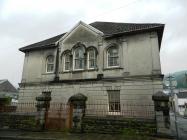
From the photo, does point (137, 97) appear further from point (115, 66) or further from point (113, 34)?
point (113, 34)

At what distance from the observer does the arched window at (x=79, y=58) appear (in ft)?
59.1

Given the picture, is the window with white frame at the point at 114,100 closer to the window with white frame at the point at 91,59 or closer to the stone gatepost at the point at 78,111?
the window with white frame at the point at 91,59

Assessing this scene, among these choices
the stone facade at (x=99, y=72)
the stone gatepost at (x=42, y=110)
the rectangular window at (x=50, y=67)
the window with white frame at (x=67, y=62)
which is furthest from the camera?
the rectangular window at (x=50, y=67)

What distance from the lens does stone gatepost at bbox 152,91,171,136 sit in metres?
9.95

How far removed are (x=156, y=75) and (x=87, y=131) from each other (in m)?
7.09

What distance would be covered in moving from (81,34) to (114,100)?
297 inches

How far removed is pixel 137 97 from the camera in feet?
49.0

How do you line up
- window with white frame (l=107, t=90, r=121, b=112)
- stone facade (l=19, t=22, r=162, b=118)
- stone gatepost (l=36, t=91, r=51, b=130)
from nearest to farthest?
stone gatepost (l=36, t=91, r=51, b=130), stone facade (l=19, t=22, r=162, b=118), window with white frame (l=107, t=90, r=121, b=112)

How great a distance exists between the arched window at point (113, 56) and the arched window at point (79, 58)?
2.66m

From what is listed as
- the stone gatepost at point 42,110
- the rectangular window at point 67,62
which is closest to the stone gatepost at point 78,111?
the stone gatepost at point 42,110

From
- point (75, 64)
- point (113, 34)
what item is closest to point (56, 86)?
point (75, 64)

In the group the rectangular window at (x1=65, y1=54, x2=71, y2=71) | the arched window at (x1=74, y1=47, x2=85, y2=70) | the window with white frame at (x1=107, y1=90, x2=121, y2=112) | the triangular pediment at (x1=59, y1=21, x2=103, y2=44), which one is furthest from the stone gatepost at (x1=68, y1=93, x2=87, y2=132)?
the triangular pediment at (x1=59, y1=21, x2=103, y2=44)

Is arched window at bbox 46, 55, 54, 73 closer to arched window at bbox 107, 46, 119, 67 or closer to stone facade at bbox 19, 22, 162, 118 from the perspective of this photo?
stone facade at bbox 19, 22, 162, 118

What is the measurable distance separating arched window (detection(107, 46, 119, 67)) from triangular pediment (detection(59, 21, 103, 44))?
196 cm
